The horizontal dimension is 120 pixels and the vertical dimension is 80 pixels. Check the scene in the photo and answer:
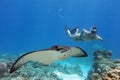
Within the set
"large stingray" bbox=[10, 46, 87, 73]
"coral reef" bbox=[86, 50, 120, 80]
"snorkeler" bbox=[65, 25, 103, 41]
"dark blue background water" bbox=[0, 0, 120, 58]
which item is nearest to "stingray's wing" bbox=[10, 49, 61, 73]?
"large stingray" bbox=[10, 46, 87, 73]

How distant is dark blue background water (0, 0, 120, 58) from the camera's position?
7552cm

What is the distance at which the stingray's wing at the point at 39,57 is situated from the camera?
4.76 m

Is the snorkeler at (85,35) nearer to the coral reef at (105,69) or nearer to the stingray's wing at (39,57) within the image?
the coral reef at (105,69)

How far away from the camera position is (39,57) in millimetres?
5168

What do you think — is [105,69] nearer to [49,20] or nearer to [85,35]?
[85,35]

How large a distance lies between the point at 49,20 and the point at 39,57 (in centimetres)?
12578

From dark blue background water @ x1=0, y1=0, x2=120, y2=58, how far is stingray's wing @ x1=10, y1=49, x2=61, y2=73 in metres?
54.6

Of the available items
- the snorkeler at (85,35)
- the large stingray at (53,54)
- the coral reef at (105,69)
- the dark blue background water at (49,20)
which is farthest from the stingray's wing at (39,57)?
the dark blue background water at (49,20)

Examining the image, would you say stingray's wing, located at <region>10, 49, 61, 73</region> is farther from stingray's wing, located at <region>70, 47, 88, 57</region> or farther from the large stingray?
stingray's wing, located at <region>70, 47, 88, 57</region>

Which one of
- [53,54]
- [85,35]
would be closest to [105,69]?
[85,35]

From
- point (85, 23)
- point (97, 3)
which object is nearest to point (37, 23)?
point (85, 23)

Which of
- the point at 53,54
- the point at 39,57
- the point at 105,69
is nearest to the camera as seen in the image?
the point at 53,54

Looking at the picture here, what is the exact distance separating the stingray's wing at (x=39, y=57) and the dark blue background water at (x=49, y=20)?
54608mm

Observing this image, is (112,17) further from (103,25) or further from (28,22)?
(28,22)
